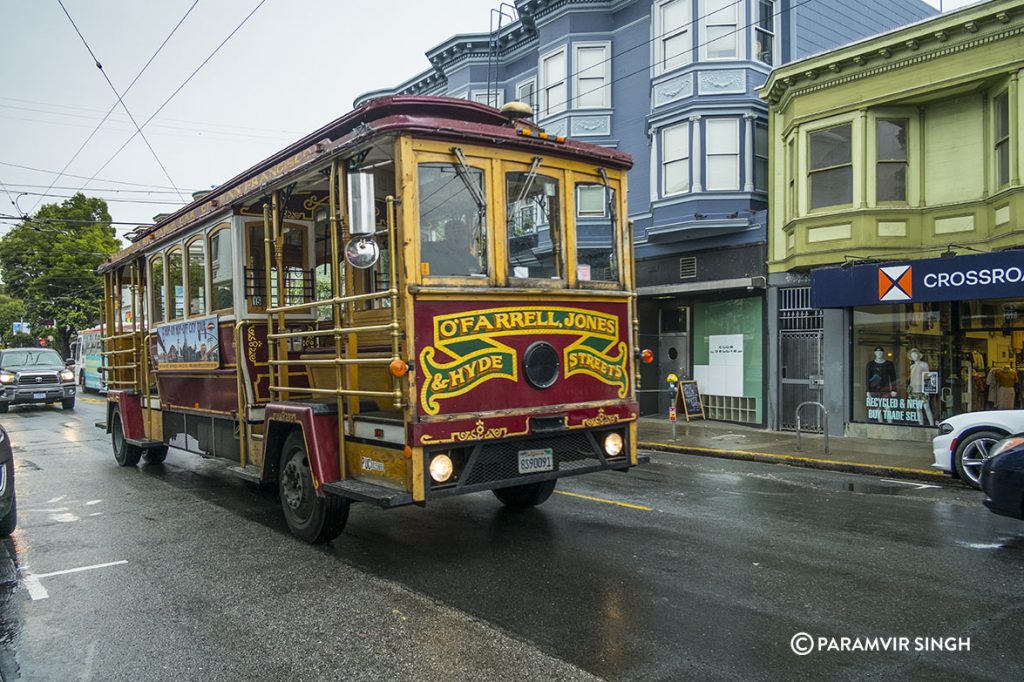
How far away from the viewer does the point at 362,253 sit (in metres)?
5.50

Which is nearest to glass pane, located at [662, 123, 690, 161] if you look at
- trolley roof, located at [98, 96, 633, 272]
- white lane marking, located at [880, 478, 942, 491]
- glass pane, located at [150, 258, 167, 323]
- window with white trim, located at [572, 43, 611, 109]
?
window with white trim, located at [572, 43, 611, 109]

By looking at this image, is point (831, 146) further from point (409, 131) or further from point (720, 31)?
point (409, 131)

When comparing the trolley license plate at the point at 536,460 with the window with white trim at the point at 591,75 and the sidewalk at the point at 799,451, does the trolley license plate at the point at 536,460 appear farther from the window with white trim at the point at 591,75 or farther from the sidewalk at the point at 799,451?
the window with white trim at the point at 591,75

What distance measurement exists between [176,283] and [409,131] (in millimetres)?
5436

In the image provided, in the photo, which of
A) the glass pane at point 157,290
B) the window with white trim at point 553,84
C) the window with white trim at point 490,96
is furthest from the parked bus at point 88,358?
the glass pane at point 157,290

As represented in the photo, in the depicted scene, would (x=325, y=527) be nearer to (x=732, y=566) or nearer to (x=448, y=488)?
(x=448, y=488)

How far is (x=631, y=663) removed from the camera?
4.06 meters

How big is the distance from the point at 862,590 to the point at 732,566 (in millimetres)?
938

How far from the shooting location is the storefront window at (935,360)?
13430mm

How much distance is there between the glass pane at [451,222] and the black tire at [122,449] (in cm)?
767

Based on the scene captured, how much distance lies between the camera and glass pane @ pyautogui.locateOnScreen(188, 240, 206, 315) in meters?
8.86

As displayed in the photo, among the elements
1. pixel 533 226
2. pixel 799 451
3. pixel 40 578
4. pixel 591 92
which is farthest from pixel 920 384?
pixel 40 578

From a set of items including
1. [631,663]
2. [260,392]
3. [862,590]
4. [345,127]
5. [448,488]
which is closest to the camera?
[631,663]

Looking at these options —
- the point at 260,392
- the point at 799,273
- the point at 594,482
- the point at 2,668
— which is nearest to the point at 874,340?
the point at 799,273
